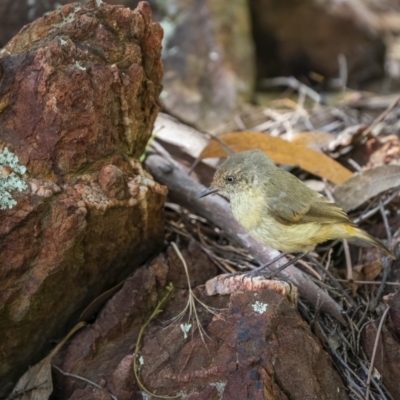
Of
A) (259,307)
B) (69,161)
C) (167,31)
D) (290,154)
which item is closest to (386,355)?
(259,307)

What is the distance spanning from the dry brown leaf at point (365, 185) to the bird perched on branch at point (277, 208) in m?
0.52

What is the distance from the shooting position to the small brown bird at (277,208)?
10.7 ft

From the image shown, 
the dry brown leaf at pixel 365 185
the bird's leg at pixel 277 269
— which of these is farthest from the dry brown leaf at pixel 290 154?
the bird's leg at pixel 277 269

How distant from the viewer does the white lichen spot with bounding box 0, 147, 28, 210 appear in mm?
2676

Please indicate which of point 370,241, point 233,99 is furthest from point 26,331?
point 233,99

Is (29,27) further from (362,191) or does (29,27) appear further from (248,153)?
(362,191)

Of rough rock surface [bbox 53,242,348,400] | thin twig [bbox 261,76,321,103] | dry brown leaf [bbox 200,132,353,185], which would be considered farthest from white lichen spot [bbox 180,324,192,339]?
thin twig [bbox 261,76,321,103]

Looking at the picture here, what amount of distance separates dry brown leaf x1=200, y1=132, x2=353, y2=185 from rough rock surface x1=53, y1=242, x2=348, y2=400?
1.43 metres

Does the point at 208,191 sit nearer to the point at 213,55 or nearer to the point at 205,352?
the point at 205,352

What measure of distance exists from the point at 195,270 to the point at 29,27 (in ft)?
5.76

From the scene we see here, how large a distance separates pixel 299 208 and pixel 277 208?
0.15 m

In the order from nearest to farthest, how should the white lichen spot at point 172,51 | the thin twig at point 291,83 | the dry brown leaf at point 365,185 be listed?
1. the dry brown leaf at point 365,185
2. the white lichen spot at point 172,51
3. the thin twig at point 291,83

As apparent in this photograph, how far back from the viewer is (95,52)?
2.92 metres

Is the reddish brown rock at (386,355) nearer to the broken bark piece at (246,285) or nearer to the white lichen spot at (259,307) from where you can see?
the broken bark piece at (246,285)
